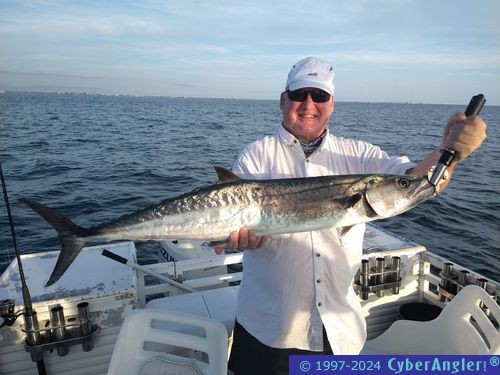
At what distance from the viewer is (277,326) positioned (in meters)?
3.14

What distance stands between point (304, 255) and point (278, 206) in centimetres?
48

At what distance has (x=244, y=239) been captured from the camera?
124 inches

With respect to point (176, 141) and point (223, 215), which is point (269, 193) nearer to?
point (223, 215)

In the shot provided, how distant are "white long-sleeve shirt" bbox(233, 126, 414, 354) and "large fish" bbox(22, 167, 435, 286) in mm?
155

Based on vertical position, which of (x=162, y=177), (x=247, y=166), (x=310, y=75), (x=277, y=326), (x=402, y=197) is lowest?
(x=162, y=177)

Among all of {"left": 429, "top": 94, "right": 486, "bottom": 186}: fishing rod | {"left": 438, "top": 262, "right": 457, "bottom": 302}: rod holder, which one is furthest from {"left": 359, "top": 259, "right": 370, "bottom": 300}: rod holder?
{"left": 429, "top": 94, "right": 486, "bottom": 186}: fishing rod

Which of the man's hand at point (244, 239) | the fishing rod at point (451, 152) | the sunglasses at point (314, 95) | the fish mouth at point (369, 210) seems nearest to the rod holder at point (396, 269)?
the fish mouth at point (369, 210)

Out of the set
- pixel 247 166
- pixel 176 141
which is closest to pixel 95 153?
pixel 176 141

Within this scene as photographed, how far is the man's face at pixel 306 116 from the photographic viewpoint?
331cm

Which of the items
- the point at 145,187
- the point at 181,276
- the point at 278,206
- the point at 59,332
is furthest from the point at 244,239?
the point at 145,187

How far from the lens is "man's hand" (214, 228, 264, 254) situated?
3.16 meters

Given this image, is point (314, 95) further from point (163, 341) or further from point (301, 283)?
point (163, 341)

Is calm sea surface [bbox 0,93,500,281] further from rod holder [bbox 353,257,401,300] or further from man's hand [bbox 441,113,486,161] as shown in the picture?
man's hand [bbox 441,113,486,161]

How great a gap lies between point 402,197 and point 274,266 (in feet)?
4.21
